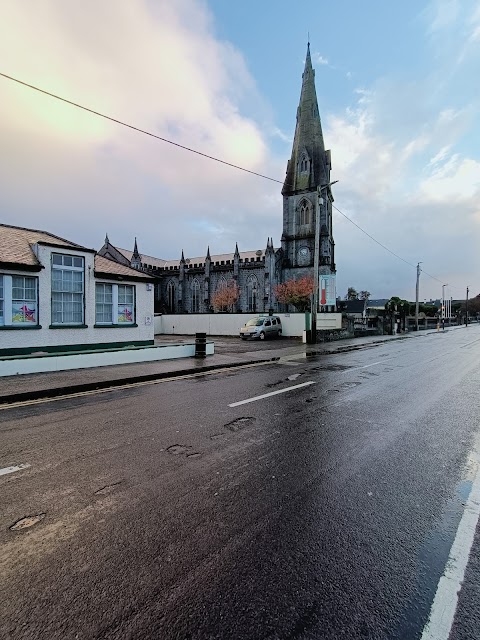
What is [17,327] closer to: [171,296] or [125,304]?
[125,304]

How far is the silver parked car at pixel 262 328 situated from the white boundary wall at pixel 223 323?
110 centimetres

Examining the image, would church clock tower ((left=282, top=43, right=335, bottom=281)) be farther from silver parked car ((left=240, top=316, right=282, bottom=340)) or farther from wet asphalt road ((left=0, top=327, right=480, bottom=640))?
wet asphalt road ((left=0, top=327, right=480, bottom=640))

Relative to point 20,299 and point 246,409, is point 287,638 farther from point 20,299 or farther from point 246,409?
point 20,299

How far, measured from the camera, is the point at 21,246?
13.6 metres

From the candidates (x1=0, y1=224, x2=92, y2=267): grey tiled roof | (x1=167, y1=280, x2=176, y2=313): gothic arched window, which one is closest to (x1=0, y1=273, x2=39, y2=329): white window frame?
(x1=0, y1=224, x2=92, y2=267): grey tiled roof

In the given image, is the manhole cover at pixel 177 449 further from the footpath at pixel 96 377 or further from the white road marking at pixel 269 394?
the footpath at pixel 96 377

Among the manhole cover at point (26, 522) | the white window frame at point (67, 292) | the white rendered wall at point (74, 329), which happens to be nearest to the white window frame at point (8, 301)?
the white rendered wall at point (74, 329)

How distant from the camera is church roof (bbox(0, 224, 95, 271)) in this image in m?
12.4

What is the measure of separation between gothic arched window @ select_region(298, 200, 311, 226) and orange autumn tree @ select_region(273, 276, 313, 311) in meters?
10.9

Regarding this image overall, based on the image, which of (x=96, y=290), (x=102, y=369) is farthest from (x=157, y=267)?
(x=102, y=369)

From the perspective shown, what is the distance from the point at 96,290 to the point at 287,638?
15325 millimetres

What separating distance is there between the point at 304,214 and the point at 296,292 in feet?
53.3

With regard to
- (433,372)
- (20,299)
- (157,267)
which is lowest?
(433,372)

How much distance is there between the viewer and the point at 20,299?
12789 mm
